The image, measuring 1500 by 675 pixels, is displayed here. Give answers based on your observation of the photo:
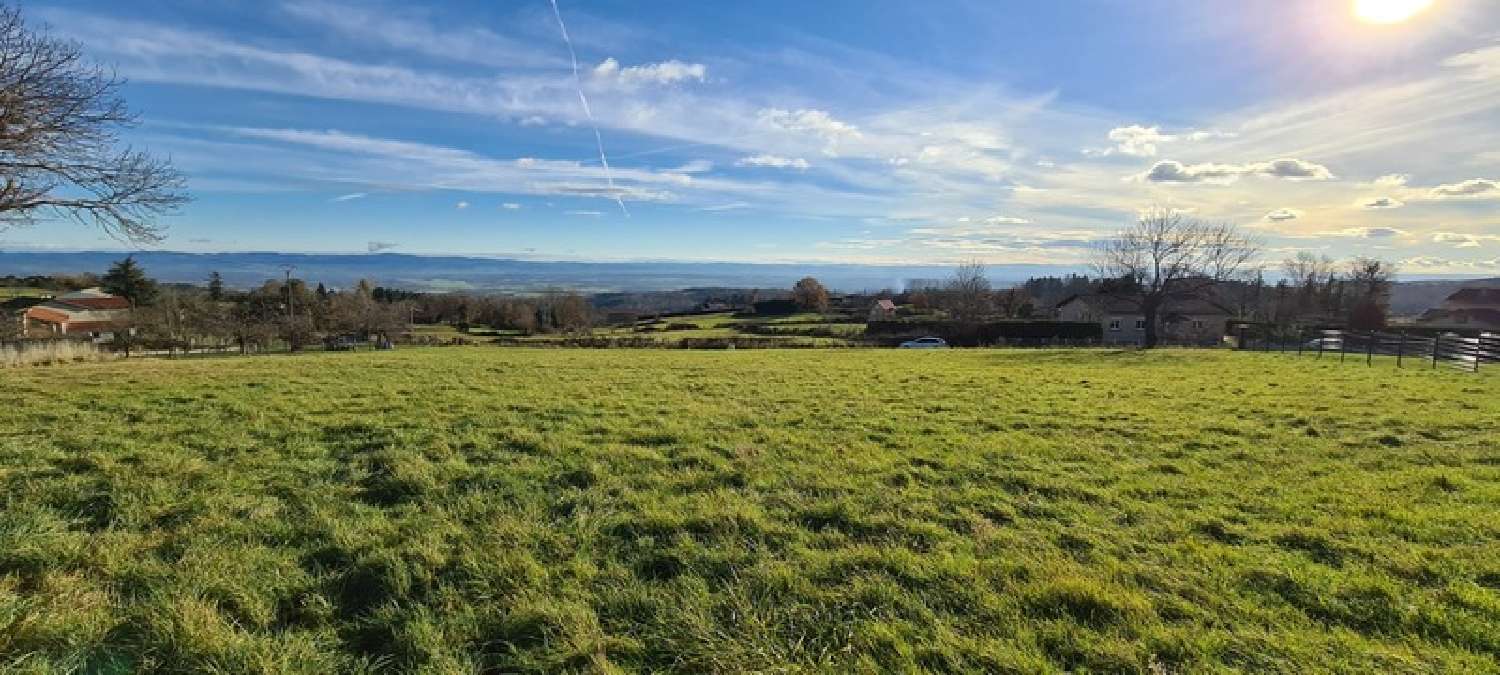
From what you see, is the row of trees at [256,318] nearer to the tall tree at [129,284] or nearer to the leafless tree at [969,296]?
the tall tree at [129,284]

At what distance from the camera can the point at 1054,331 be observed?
51.3 meters

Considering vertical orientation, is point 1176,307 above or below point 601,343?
above

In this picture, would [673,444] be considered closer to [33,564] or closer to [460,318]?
[33,564]

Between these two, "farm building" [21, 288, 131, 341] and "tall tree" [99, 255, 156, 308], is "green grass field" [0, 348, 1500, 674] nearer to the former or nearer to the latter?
"farm building" [21, 288, 131, 341]

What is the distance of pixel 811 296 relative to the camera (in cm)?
8775

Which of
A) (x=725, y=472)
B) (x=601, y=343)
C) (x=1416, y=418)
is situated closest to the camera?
(x=725, y=472)

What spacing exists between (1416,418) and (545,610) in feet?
44.2

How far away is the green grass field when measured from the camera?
311 centimetres

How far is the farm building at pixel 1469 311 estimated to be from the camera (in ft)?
194

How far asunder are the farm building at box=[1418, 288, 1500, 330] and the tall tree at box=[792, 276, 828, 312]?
60.7 m

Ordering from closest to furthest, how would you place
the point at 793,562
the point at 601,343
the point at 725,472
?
the point at 793,562
the point at 725,472
the point at 601,343

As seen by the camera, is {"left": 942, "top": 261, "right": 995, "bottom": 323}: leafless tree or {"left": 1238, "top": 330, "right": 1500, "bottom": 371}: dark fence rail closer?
{"left": 1238, "top": 330, "right": 1500, "bottom": 371}: dark fence rail

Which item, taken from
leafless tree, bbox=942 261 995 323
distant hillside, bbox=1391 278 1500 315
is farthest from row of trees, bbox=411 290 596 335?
distant hillside, bbox=1391 278 1500 315

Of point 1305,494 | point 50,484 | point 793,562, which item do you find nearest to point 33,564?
point 50,484
